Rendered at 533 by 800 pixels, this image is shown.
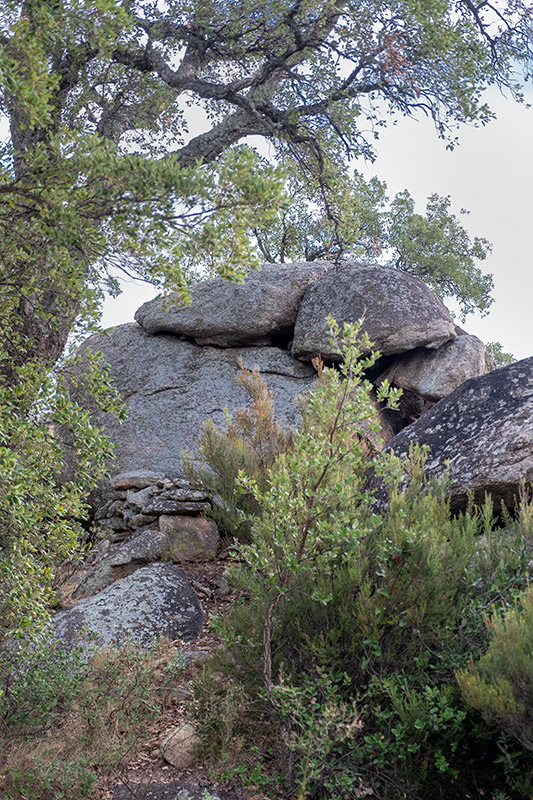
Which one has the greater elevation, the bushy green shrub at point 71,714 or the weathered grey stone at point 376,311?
the weathered grey stone at point 376,311

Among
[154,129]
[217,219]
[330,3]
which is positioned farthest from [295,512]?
[154,129]

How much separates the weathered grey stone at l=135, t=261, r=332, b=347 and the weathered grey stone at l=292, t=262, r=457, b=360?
340 mm

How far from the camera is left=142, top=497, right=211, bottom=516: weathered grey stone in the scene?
842 cm

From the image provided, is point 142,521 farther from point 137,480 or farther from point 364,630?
point 364,630

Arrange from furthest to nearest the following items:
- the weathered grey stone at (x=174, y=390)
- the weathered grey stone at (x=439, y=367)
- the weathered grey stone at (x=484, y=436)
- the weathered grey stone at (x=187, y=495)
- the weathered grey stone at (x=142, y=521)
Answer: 1. the weathered grey stone at (x=174, y=390)
2. the weathered grey stone at (x=439, y=367)
3. the weathered grey stone at (x=187, y=495)
4. the weathered grey stone at (x=142, y=521)
5. the weathered grey stone at (x=484, y=436)

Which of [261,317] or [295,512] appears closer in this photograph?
[295,512]

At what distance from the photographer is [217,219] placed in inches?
191

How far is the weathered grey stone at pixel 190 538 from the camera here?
797 cm

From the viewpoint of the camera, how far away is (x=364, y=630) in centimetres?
459

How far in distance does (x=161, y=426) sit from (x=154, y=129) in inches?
206

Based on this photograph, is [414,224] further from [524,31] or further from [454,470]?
[454,470]

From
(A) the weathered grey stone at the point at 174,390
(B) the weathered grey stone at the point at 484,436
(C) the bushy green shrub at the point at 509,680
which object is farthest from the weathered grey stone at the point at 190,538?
(C) the bushy green shrub at the point at 509,680

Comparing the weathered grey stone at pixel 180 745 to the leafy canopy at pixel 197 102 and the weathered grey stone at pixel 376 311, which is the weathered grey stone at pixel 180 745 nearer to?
the leafy canopy at pixel 197 102

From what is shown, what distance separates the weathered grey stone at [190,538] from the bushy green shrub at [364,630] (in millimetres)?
2824
